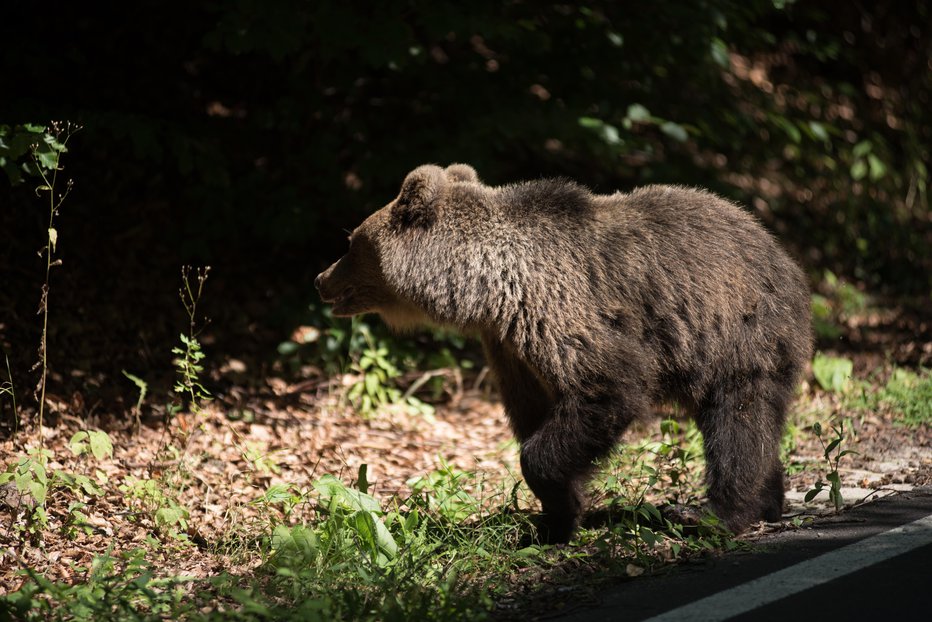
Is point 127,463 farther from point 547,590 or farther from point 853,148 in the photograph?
point 853,148

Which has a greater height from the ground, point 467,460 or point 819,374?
point 819,374

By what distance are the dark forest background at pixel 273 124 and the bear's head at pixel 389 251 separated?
67.4 inches

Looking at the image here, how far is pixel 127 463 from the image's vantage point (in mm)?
6688

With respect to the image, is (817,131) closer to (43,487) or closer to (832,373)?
(832,373)

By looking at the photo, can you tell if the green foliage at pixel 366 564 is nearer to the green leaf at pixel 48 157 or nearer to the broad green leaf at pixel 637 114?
the green leaf at pixel 48 157

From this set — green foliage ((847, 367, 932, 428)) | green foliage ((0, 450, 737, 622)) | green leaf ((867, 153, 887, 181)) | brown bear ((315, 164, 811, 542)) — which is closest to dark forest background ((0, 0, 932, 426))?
brown bear ((315, 164, 811, 542))

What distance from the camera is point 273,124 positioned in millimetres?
9047

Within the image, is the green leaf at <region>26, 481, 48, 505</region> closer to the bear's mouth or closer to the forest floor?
the forest floor

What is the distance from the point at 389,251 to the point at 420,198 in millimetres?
352

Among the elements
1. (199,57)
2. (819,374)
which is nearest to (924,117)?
(819,374)

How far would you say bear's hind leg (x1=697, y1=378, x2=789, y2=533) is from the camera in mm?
5250

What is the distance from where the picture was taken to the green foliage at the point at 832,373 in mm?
8336

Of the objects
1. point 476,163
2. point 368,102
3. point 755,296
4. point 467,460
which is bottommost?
point 467,460

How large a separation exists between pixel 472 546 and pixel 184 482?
2.16 m
